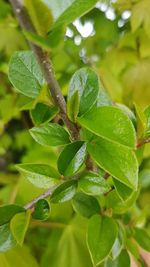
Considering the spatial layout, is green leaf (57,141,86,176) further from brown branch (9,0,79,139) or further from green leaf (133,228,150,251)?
green leaf (133,228,150,251)

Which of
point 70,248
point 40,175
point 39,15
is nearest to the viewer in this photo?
point 39,15

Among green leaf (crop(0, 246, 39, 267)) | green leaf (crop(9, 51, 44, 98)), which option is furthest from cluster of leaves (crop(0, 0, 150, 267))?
green leaf (crop(0, 246, 39, 267))

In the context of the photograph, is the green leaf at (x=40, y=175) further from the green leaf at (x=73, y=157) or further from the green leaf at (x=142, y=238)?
the green leaf at (x=142, y=238)

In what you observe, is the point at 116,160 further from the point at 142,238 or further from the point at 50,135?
the point at 142,238

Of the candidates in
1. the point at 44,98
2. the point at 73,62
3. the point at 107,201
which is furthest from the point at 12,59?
the point at 73,62

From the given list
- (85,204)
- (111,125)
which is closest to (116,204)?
(85,204)

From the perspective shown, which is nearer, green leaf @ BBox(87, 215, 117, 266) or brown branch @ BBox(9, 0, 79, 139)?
brown branch @ BBox(9, 0, 79, 139)
